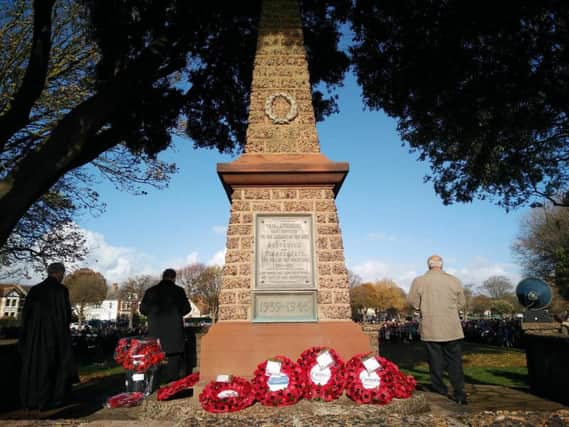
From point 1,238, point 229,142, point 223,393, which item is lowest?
point 223,393

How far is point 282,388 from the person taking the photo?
4.33 metres

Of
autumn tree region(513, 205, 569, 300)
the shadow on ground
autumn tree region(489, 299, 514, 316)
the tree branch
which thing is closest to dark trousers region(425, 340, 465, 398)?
the shadow on ground

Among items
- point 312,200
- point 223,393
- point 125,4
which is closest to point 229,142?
point 125,4

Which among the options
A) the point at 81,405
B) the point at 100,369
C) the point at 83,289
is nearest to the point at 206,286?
the point at 83,289

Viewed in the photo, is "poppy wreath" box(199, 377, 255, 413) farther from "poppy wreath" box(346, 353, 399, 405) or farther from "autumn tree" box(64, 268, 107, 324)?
"autumn tree" box(64, 268, 107, 324)

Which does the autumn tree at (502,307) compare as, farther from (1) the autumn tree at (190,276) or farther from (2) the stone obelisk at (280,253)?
(2) the stone obelisk at (280,253)

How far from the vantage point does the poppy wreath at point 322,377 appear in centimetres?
439

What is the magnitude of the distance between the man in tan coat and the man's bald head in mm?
16

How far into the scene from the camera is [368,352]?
16.1 feet

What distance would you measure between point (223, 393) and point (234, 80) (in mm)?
9156

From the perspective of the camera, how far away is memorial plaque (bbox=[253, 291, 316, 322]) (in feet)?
17.0

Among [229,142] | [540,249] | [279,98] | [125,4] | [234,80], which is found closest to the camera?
[279,98]

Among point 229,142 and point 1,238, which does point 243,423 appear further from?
point 229,142

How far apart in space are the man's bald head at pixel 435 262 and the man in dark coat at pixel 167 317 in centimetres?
359
